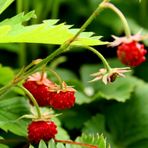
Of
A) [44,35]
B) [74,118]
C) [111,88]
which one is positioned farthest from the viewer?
[111,88]

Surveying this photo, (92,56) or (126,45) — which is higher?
(126,45)

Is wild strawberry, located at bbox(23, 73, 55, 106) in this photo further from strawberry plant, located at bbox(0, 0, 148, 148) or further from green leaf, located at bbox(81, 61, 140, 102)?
green leaf, located at bbox(81, 61, 140, 102)

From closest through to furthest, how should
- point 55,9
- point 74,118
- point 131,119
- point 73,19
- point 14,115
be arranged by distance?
point 14,115 < point 74,118 < point 131,119 < point 55,9 < point 73,19

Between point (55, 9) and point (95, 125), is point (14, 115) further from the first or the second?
point (55, 9)

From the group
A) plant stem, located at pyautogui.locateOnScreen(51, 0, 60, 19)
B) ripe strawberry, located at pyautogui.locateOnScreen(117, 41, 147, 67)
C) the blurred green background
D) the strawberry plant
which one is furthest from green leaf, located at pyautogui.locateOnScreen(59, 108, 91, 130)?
ripe strawberry, located at pyautogui.locateOnScreen(117, 41, 147, 67)

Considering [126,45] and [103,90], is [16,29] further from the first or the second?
[103,90]

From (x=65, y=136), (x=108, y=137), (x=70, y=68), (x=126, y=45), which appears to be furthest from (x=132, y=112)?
(x=126, y=45)

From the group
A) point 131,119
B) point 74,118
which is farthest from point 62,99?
point 131,119
